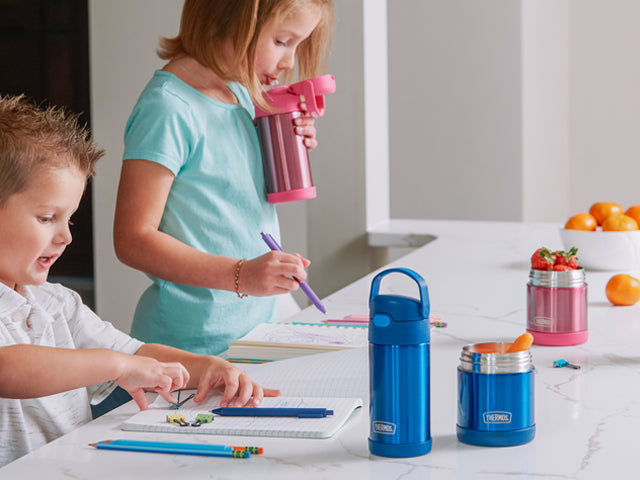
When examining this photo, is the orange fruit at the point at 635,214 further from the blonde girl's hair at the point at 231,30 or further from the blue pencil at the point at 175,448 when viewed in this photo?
the blue pencil at the point at 175,448

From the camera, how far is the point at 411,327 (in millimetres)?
813

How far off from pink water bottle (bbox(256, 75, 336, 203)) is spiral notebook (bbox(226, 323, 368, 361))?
37 cm

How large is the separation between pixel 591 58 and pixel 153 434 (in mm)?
4386

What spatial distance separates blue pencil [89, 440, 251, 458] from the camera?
2.81 feet

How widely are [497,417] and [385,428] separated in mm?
119

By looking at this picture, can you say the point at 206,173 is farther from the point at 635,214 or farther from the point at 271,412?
the point at 635,214

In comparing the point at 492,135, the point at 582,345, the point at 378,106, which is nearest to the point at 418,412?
the point at 582,345

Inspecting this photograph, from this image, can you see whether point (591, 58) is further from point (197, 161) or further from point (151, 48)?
point (197, 161)

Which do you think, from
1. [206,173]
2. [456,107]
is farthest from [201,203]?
[456,107]

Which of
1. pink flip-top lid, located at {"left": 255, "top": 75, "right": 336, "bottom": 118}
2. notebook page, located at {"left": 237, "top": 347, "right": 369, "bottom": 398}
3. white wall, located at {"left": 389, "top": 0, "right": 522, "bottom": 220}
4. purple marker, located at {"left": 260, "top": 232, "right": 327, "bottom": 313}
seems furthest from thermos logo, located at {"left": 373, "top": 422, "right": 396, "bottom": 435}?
white wall, located at {"left": 389, "top": 0, "right": 522, "bottom": 220}

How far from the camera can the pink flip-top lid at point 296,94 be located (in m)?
1.67

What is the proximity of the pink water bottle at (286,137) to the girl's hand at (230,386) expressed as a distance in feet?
2.15

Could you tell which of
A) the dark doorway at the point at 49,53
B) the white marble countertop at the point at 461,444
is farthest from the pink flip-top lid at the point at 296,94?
the dark doorway at the point at 49,53

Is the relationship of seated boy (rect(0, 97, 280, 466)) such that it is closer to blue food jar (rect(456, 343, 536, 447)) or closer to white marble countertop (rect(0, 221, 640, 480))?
white marble countertop (rect(0, 221, 640, 480))
